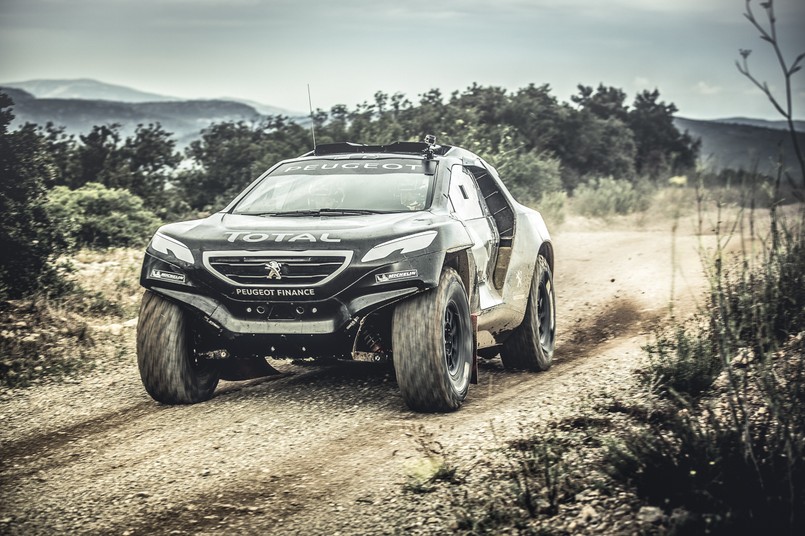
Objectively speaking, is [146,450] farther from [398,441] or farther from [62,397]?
[62,397]

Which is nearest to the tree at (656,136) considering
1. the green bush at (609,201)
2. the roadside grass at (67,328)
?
the green bush at (609,201)

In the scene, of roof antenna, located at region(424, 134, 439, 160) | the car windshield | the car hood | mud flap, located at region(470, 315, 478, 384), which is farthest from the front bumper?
roof antenna, located at region(424, 134, 439, 160)

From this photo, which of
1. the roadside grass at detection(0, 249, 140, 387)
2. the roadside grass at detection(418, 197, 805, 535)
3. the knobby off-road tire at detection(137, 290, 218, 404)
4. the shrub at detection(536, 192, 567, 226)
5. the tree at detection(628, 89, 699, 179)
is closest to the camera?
the roadside grass at detection(418, 197, 805, 535)

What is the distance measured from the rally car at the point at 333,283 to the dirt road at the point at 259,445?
38cm

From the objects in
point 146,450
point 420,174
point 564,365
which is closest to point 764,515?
point 146,450

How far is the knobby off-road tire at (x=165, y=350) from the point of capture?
7.14 meters

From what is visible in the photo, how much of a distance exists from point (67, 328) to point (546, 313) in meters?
4.97

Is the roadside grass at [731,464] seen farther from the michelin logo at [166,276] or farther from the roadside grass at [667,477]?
the michelin logo at [166,276]

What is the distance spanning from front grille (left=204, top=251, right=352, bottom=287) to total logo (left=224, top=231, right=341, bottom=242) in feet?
0.39

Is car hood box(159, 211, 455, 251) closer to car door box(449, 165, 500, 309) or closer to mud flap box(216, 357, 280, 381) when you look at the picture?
car door box(449, 165, 500, 309)

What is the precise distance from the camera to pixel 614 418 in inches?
253


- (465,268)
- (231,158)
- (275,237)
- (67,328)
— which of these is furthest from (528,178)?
(275,237)

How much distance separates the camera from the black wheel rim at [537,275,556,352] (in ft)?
31.3

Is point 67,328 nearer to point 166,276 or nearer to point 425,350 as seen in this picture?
point 166,276
